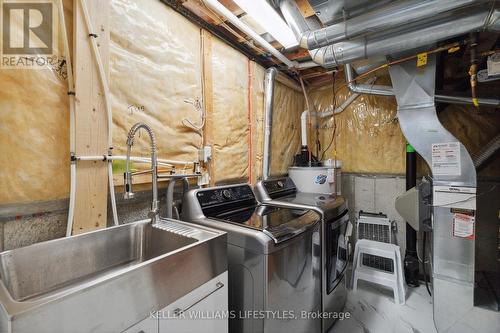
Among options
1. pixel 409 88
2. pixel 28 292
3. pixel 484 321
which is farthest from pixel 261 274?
pixel 409 88

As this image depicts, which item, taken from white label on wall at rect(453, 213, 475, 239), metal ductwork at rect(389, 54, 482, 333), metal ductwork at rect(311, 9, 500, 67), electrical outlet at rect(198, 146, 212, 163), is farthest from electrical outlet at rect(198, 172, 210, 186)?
white label on wall at rect(453, 213, 475, 239)

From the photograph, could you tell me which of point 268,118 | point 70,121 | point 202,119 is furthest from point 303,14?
point 70,121

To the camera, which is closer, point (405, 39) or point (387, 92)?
point (405, 39)

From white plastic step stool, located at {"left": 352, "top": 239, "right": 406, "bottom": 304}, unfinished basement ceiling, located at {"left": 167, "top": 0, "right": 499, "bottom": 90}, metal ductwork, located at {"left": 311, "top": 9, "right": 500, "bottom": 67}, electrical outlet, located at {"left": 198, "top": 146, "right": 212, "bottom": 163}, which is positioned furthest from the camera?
white plastic step stool, located at {"left": 352, "top": 239, "right": 406, "bottom": 304}

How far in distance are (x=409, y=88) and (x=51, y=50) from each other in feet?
8.28

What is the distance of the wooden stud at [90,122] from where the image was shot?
1.05m

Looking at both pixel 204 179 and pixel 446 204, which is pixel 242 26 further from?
pixel 446 204

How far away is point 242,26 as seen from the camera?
166 centimetres

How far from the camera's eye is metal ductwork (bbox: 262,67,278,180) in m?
2.41

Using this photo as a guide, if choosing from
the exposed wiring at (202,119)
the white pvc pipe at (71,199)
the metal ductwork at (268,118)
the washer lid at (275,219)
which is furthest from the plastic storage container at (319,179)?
the white pvc pipe at (71,199)

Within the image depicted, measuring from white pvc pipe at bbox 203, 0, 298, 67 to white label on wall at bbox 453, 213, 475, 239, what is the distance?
6.73 ft

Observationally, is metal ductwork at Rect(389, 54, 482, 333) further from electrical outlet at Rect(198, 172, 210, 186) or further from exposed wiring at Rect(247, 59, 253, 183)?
electrical outlet at Rect(198, 172, 210, 186)

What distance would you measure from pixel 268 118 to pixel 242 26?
973mm

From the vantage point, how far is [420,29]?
153 cm
